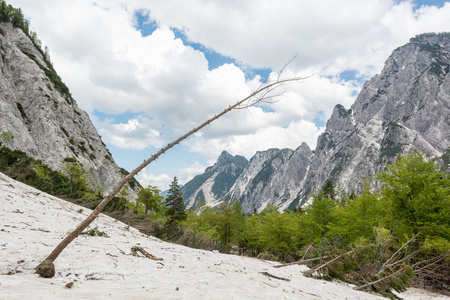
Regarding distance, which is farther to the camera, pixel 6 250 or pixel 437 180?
pixel 437 180

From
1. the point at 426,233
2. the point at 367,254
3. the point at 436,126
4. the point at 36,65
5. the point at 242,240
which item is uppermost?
the point at 436,126

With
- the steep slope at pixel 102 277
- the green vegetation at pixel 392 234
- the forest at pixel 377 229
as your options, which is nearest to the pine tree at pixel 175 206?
the forest at pixel 377 229

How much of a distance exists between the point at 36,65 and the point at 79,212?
56.2m

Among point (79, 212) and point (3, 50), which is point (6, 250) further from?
point (3, 50)

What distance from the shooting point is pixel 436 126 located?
182500 millimetres

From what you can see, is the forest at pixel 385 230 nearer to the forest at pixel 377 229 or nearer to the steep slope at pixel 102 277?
the forest at pixel 377 229

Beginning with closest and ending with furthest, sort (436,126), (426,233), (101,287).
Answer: (101,287)
(426,233)
(436,126)

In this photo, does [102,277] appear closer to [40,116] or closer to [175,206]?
[175,206]

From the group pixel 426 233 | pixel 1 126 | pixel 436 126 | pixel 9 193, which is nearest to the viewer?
pixel 9 193

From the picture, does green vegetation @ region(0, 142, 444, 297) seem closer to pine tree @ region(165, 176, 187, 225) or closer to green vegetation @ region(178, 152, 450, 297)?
green vegetation @ region(178, 152, 450, 297)

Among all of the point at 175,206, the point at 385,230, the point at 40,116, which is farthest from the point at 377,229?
the point at 40,116

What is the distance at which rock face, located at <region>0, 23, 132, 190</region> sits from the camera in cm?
4212

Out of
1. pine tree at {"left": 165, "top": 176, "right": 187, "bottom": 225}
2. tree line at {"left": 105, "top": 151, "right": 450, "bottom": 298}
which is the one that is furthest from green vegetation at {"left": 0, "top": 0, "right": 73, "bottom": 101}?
tree line at {"left": 105, "top": 151, "right": 450, "bottom": 298}

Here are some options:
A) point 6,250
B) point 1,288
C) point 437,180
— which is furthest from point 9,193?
point 437,180
